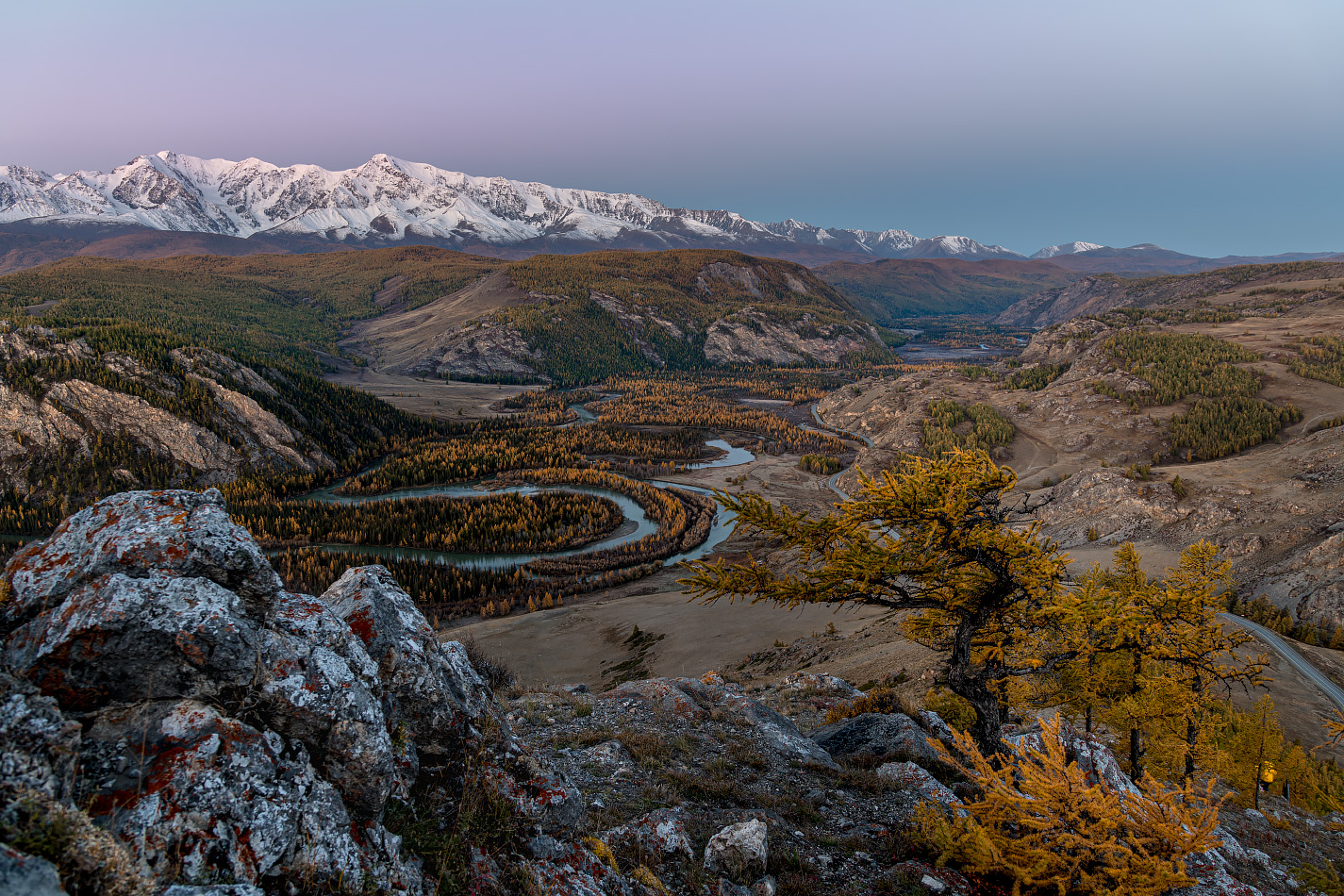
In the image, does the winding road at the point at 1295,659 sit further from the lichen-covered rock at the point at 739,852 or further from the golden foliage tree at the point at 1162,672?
the lichen-covered rock at the point at 739,852

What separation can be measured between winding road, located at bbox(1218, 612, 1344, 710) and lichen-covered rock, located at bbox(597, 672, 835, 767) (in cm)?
2321

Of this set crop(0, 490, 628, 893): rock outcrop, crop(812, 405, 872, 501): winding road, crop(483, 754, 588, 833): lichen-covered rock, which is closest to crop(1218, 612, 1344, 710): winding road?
crop(812, 405, 872, 501): winding road

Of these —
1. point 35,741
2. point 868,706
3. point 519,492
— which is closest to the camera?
point 35,741

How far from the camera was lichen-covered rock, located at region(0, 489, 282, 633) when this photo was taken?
19.8 ft

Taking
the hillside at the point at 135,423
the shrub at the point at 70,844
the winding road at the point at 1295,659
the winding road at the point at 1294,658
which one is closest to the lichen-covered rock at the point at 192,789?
the shrub at the point at 70,844

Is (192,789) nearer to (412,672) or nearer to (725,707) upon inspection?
(412,672)

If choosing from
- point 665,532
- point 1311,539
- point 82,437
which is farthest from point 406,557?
point 1311,539

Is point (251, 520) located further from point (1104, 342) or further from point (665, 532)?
point (1104, 342)

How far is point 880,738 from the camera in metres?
14.1

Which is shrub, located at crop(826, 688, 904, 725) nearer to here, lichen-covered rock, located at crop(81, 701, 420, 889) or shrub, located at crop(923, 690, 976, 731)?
shrub, located at crop(923, 690, 976, 731)

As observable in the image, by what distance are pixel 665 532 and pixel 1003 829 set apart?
57.5 meters

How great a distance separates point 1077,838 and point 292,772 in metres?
8.95

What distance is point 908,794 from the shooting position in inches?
432

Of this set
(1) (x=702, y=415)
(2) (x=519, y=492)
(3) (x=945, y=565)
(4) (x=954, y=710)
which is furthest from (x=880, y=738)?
(1) (x=702, y=415)
